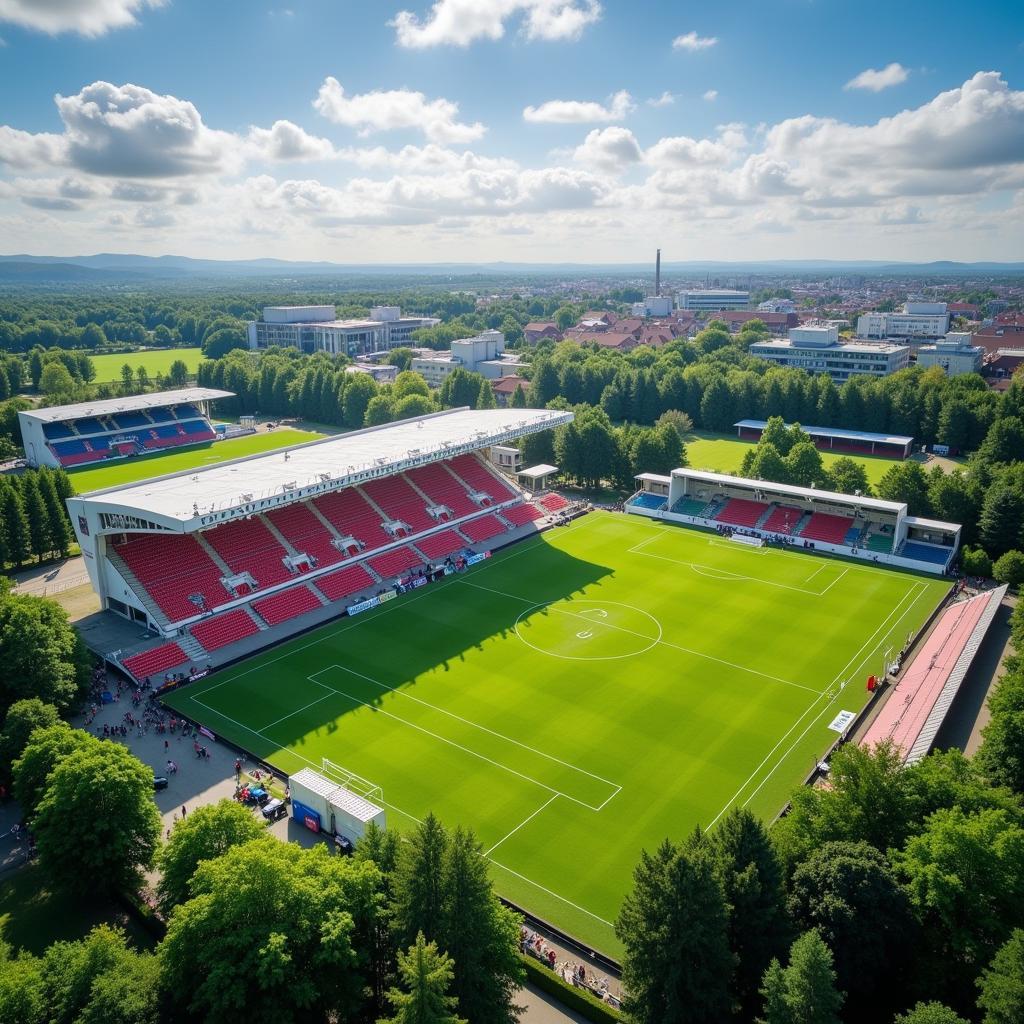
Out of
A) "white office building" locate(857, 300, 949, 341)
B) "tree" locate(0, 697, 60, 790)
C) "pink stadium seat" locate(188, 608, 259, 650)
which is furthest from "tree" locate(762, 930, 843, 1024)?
"white office building" locate(857, 300, 949, 341)

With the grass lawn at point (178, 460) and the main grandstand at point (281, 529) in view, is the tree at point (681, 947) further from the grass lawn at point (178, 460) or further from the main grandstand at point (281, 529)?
the grass lawn at point (178, 460)

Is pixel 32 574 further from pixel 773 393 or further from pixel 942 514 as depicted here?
pixel 773 393

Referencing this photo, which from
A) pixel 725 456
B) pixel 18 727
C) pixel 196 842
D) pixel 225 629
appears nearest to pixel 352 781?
pixel 196 842

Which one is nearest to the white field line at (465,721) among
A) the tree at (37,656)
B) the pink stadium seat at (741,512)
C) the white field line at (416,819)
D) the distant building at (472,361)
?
the white field line at (416,819)

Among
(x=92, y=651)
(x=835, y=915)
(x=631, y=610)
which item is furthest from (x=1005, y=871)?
(x=92, y=651)

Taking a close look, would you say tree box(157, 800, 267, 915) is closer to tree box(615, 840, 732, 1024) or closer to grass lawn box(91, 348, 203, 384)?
tree box(615, 840, 732, 1024)
